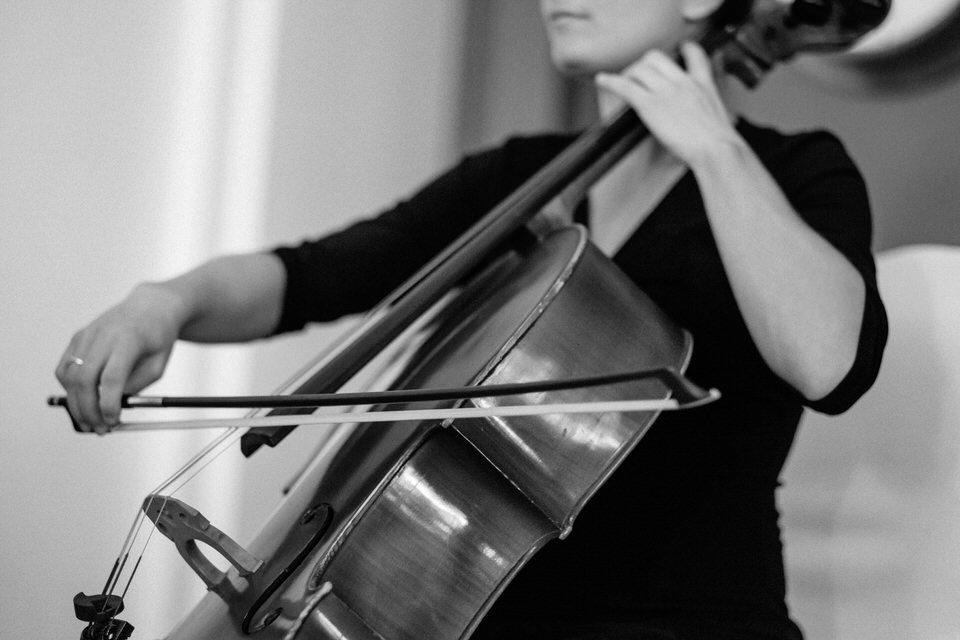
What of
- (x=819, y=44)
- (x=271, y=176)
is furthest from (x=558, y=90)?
(x=819, y=44)

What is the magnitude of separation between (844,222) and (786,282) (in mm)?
142

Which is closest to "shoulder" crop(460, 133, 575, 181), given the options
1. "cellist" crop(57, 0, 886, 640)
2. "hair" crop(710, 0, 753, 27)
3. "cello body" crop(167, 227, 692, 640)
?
"cellist" crop(57, 0, 886, 640)

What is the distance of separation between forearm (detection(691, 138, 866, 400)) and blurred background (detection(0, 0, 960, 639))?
30cm

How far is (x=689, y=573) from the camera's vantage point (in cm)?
82

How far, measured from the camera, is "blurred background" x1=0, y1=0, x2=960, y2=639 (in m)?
1.16

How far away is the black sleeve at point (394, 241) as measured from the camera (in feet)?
3.46

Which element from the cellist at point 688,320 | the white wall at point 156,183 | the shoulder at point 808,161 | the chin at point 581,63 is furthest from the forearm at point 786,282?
the white wall at point 156,183

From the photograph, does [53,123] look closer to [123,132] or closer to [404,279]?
[123,132]

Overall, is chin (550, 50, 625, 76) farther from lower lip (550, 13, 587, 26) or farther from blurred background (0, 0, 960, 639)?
blurred background (0, 0, 960, 639)

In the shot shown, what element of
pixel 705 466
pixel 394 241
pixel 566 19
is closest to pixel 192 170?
pixel 394 241

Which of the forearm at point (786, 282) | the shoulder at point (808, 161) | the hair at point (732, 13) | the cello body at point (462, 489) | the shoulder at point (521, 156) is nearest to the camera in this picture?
the cello body at point (462, 489)

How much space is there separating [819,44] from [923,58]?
0.33 meters

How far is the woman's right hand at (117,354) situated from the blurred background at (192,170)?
0.40 metres

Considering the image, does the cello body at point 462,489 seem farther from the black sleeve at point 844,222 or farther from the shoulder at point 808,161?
the shoulder at point 808,161
